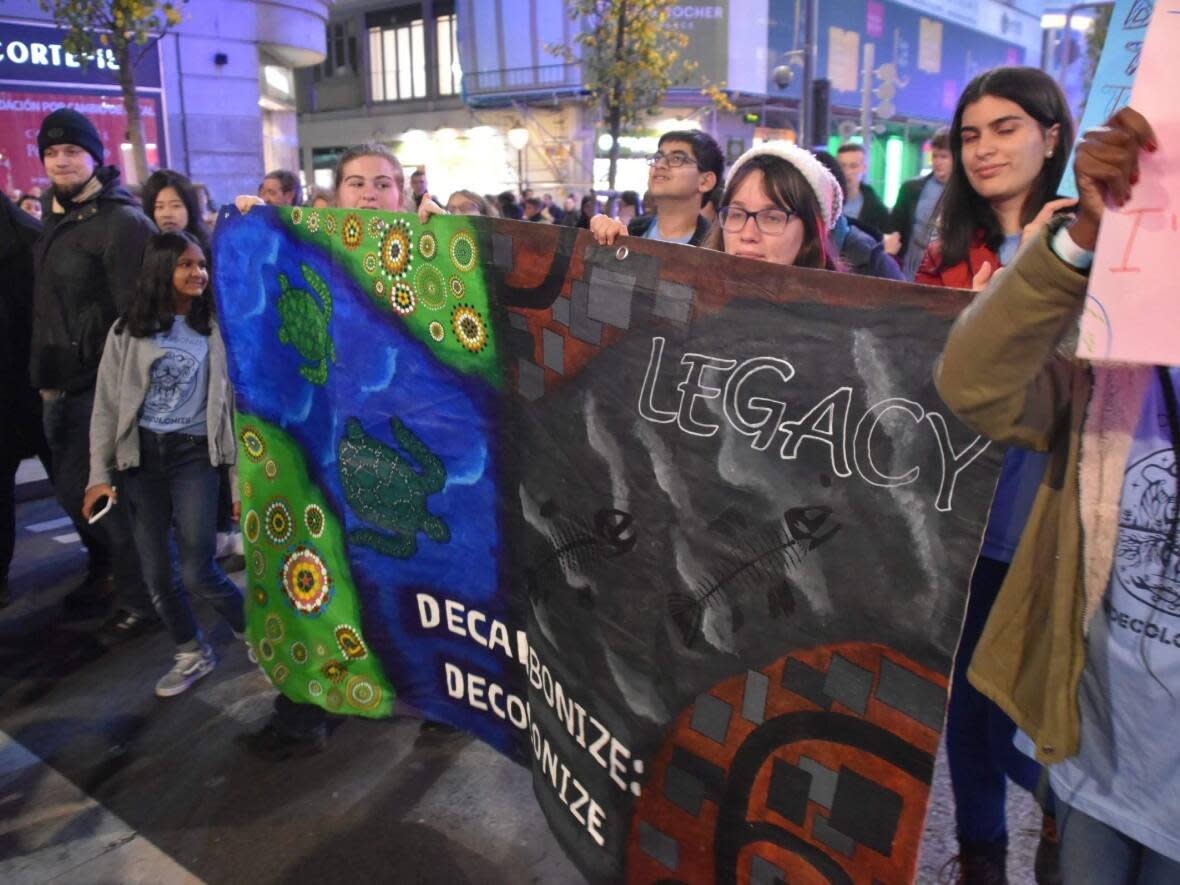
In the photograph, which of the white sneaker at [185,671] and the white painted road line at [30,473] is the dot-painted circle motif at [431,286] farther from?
the white painted road line at [30,473]

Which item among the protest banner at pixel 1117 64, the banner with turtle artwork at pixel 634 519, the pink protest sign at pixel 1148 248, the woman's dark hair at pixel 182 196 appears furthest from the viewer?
the woman's dark hair at pixel 182 196

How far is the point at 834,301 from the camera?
1803mm

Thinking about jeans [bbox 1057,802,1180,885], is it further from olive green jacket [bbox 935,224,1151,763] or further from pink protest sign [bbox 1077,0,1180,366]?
pink protest sign [bbox 1077,0,1180,366]

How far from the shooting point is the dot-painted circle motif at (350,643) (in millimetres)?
2984

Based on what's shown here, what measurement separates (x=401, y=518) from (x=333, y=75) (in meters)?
36.1

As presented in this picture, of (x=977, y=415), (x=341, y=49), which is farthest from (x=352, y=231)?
(x=341, y=49)

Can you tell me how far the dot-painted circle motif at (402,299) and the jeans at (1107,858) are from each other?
1865mm

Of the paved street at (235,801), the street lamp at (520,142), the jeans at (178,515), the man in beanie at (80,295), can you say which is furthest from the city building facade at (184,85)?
the paved street at (235,801)

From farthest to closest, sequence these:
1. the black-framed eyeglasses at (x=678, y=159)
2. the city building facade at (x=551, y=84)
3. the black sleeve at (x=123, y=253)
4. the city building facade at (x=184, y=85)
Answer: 1. the city building facade at (x=551, y=84)
2. the city building facade at (x=184, y=85)
3. the black sleeve at (x=123, y=253)
4. the black-framed eyeglasses at (x=678, y=159)

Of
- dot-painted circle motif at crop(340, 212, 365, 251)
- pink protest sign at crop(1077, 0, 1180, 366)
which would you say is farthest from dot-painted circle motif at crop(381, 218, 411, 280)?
pink protest sign at crop(1077, 0, 1180, 366)

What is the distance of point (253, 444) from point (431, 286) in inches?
39.3

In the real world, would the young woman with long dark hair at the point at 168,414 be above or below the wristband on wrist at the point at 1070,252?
below

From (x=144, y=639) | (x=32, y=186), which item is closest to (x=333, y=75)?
(x=32, y=186)

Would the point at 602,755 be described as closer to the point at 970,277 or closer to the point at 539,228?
the point at 539,228
